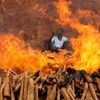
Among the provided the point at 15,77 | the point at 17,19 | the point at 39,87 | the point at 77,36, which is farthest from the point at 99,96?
the point at 17,19

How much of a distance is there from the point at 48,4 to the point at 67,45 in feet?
11.8

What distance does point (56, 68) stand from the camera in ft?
39.3

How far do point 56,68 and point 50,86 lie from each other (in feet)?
3.95

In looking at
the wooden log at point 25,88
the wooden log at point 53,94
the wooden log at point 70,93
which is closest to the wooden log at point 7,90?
the wooden log at point 25,88

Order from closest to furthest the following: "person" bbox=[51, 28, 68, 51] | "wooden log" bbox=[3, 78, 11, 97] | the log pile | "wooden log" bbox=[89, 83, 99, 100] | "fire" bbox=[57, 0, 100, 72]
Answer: "wooden log" bbox=[3, 78, 11, 97] < the log pile < "wooden log" bbox=[89, 83, 99, 100] < "fire" bbox=[57, 0, 100, 72] < "person" bbox=[51, 28, 68, 51]

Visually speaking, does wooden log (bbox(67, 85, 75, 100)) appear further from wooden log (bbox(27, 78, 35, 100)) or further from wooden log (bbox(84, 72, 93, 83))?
wooden log (bbox(27, 78, 35, 100))

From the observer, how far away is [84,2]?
1839cm

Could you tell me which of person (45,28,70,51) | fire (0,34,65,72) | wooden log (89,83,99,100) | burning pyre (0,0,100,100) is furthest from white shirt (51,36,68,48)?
wooden log (89,83,99,100)

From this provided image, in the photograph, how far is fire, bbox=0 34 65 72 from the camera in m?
12.8

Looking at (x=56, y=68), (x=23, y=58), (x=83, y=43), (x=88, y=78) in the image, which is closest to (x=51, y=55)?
(x=23, y=58)

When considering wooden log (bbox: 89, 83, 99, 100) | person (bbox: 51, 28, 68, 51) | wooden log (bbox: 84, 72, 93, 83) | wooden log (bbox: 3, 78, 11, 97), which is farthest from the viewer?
person (bbox: 51, 28, 68, 51)

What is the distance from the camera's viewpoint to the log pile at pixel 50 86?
10.6 m

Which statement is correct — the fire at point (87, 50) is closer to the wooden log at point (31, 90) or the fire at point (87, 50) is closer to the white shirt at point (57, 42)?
the white shirt at point (57, 42)

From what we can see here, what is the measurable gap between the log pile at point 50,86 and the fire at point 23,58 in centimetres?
153
